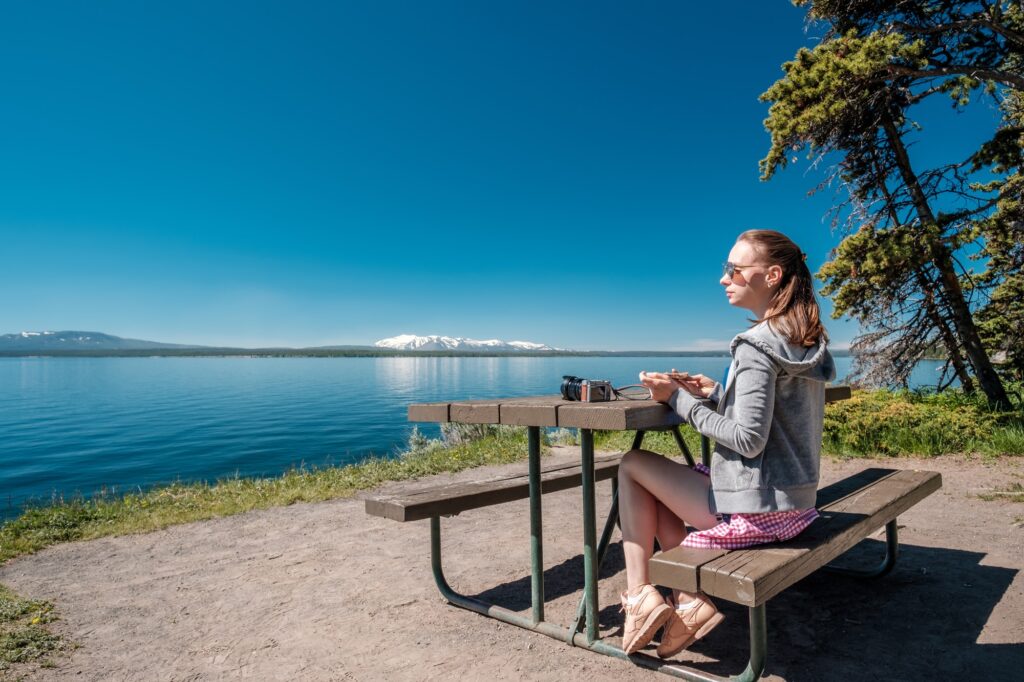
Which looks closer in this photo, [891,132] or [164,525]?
[164,525]

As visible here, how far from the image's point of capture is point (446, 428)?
640 inches

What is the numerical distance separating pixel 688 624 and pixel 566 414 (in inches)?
36.9

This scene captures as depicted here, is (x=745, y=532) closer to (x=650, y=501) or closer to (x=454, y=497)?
(x=650, y=501)

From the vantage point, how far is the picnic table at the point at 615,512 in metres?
2.00

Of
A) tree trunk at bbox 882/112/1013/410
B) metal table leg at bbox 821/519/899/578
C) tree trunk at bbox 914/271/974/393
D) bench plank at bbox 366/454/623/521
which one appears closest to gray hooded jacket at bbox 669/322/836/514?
bench plank at bbox 366/454/623/521

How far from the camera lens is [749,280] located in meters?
2.38

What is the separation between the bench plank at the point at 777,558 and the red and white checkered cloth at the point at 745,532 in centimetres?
3

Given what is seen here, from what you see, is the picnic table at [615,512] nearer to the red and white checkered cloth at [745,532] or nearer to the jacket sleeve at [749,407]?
the red and white checkered cloth at [745,532]

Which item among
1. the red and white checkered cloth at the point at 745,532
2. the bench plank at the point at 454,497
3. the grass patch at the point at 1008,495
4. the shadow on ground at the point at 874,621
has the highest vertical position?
the red and white checkered cloth at the point at 745,532

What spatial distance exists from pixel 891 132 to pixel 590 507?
Answer: 9.43 metres

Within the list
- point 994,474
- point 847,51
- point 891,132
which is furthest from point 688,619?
point 891,132

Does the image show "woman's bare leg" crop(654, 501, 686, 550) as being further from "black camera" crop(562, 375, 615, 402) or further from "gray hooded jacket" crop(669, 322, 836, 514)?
"black camera" crop(562, 375, 615, 402)

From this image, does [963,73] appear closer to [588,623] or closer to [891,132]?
[891,132]

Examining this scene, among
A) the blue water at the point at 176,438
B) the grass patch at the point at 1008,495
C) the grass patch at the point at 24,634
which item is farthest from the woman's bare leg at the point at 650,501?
the blue water at the point at 176,438
